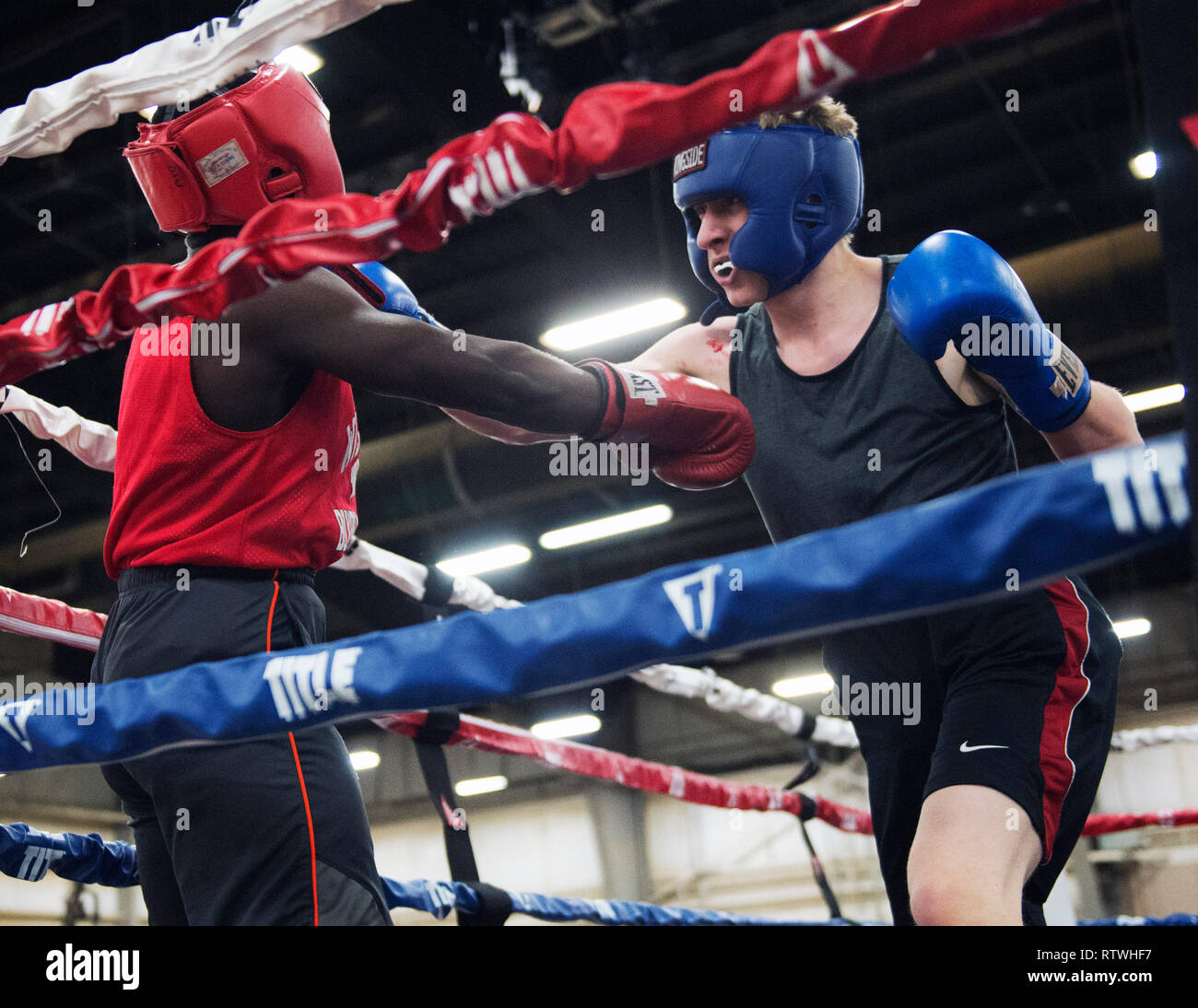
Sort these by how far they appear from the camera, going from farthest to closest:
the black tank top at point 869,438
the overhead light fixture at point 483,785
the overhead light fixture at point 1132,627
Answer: the overhead light fixture at point 483,785, the overhead light fixture at point 1132,627, the black tank top at point 869,438

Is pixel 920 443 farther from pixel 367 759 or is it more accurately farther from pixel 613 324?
pixel 367 759

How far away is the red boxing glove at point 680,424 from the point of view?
1.64 m

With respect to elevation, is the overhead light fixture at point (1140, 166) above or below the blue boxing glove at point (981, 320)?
above

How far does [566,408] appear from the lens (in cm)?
154

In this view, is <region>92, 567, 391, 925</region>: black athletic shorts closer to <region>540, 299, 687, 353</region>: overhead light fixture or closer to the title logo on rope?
the title logo on rope

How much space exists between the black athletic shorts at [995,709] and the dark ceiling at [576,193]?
3.18m

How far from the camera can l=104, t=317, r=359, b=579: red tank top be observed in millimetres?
1440

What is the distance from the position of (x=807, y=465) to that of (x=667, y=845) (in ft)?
37.2

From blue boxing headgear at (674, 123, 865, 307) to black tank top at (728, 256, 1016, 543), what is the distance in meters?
0.14

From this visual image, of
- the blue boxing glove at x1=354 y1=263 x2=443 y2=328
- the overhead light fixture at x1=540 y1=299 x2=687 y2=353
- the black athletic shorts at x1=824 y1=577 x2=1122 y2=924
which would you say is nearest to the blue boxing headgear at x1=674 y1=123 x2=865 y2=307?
the blue boxing glove at x1=354 y1=263 x2=443 y2=328

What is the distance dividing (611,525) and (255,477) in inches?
307

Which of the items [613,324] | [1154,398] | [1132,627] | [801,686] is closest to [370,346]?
[613,324]

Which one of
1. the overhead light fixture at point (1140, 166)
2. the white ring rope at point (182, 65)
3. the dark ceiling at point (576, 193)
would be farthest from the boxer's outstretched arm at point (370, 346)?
the overhead light fixture at point (1140, 166)

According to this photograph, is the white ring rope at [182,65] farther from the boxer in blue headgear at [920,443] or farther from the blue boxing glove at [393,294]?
the boxer in blue headgear at [920,443]
